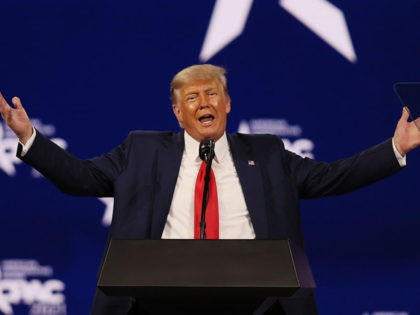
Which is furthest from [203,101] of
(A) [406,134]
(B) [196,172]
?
(A) [406,134]

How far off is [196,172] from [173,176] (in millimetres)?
101

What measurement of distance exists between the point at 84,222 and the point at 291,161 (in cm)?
127

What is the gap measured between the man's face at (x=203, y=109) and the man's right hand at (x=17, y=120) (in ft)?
2.07

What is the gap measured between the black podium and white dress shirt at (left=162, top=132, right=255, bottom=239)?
0.65 meters

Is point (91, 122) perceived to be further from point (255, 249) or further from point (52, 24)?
point (255, 249)

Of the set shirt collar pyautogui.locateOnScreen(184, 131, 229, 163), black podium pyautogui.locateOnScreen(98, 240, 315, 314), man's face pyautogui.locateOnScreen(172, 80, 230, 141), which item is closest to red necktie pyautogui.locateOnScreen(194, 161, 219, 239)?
shirt collar pyautogui.locateOnScreen(184, 131, 229, 163)

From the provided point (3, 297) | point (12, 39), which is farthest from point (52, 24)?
point (3, 297)

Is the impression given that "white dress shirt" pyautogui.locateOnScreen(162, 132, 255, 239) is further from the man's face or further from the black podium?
the black podium

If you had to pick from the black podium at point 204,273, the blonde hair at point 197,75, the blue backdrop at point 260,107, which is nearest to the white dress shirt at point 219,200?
the blonde hair at point 197,75

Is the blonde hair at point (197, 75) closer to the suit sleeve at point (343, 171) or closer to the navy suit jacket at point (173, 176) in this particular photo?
the navy suit jacket at point (173, 176)

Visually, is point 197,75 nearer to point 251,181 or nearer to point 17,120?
point 251,181

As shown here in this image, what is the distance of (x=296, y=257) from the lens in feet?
5.53

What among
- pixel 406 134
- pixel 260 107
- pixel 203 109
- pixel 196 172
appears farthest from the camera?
pixel 260 107

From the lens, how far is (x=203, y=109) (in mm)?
2643
